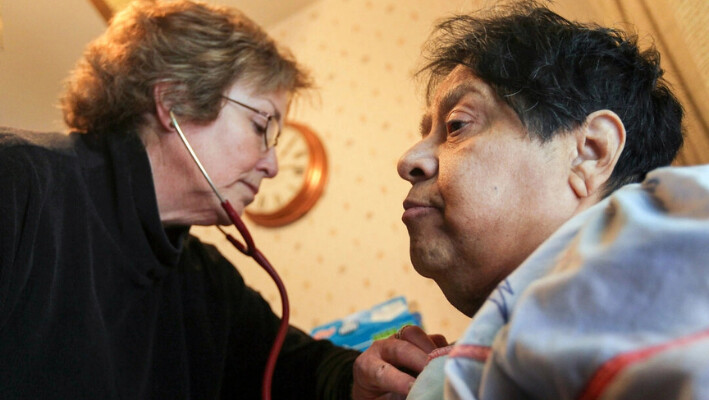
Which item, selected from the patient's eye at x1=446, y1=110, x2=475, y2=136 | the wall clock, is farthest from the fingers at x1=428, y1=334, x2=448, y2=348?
the wall clock

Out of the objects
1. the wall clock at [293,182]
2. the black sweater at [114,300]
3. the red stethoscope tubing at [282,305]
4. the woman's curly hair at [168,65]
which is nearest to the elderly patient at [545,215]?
the red stethoscope tubing at [282,305]

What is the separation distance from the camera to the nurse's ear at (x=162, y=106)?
1.24 metres

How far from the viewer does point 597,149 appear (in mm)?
716

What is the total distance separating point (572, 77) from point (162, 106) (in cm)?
91

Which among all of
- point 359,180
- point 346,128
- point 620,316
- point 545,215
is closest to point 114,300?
point 545,215

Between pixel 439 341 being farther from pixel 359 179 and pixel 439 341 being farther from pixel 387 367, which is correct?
pixel 359 179

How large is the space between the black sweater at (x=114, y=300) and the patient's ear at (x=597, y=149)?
0.64m

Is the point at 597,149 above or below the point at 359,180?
above

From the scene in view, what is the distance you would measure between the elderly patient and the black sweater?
1.53 feet

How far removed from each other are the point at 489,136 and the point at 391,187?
1.35m

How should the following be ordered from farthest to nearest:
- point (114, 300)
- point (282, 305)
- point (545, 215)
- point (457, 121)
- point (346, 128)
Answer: point (346, 128)
point (282, 305)
point (114, 300)
point (457, 121)
point (545, 215)

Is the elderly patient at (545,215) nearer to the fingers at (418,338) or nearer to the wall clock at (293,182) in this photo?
the fingers at (418,338)

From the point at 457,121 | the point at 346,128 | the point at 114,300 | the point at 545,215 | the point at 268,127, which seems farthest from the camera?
the point at 346,128

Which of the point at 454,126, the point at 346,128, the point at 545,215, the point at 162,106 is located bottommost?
the point at 346,128
